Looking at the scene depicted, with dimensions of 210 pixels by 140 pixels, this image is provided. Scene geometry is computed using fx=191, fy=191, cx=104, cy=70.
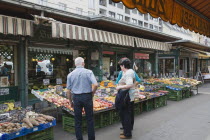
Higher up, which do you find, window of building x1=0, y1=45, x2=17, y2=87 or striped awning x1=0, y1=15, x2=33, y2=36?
striped awning x1=0, y1=15, x2=33, y2=36

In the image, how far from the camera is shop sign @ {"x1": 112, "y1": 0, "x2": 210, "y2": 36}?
8.63 feet

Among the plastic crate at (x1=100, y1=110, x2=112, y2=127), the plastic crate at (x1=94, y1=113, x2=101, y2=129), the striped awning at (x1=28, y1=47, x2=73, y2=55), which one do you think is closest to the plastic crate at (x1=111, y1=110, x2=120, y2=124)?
the plastic crate at (x1=100, y1=110, x2=112, y2=127)

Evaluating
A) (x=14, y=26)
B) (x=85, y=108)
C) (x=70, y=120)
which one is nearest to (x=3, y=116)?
(x=70, y=120)

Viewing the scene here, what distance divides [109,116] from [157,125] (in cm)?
154

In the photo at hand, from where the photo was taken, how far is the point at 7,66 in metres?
7.10

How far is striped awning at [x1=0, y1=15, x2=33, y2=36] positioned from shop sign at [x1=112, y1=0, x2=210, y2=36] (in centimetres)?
441

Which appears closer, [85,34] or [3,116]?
[3,116]

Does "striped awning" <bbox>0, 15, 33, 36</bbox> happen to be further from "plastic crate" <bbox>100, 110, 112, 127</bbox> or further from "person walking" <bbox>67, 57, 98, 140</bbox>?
"plastic crate" <bbox>100, 110, 112, 127</bbox>

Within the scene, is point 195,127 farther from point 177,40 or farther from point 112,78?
point 177,40

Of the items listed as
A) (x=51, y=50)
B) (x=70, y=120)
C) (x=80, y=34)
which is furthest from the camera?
(x=51, y=50)

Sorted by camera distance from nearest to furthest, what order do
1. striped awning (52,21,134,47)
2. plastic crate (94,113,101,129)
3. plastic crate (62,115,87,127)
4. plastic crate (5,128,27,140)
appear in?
plastic crate (5,128,27,140), plastic crate (62,115,87,127), plastic crate (94,113,101,129), striped awning (52,21,134,47)

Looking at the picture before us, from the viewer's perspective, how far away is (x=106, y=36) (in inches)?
325

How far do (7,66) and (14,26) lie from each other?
6.31 ft

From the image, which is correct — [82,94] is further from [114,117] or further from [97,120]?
[114,117]
